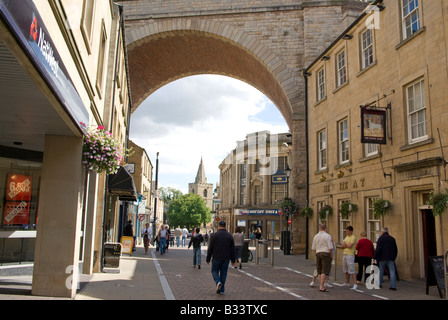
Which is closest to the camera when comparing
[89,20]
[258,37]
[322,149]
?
[89,20]

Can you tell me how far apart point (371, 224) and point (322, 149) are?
5702 mm

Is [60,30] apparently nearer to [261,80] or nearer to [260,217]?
[261,80]

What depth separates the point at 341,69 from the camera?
17.6 metres

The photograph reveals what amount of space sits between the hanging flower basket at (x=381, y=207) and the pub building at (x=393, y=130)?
0.10 ft

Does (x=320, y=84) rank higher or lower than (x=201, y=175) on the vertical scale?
lower

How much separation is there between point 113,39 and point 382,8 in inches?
355

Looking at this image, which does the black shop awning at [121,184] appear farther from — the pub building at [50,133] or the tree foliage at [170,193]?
the tree foliage at [170,193]

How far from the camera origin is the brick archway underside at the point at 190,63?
2803cm

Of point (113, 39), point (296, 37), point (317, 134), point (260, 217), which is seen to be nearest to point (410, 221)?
point (317, 134)

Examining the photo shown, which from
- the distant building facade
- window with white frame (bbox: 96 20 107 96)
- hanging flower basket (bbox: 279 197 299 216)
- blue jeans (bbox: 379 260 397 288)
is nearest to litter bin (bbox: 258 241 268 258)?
hanging flower basket (bbox: 279 197 299 216)

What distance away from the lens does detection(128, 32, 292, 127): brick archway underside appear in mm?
28031

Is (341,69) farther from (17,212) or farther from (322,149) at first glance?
(17,212)

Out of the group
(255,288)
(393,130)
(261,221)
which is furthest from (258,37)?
(261,221)

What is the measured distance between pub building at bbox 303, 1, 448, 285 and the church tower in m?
112
